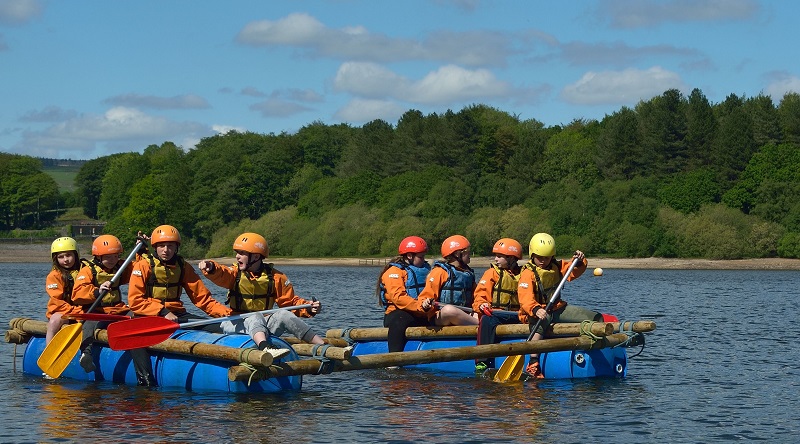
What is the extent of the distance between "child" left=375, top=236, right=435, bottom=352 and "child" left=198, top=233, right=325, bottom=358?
1758mm

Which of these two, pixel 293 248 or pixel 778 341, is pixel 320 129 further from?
pixel 778 341

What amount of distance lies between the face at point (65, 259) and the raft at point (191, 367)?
3.84 ft

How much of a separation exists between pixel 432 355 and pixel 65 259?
530cm

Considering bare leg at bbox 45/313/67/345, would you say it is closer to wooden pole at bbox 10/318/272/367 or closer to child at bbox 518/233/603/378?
wooden pole at bbox 10/318/272/367

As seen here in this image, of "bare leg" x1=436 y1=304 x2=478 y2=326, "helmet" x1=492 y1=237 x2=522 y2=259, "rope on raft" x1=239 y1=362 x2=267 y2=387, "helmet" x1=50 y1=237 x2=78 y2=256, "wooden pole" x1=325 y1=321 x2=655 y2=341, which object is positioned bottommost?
"rope on raft" x1=239 y1=362 x2=267 y2=387

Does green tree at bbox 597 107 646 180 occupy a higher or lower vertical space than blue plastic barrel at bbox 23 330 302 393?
higher

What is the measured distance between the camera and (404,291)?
16.6 metres

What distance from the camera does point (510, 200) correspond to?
10325 cm

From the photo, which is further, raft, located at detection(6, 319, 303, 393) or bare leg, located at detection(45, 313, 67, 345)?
bare leg, located at detection(45, 313, 67, 345)

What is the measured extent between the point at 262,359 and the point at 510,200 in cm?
9133

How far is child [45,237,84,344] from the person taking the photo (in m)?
15.7

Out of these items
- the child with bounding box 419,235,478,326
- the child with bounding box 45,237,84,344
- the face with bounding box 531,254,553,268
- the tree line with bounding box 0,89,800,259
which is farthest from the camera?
the tree line with bounding box 0,89,800,259

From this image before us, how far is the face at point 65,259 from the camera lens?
15891 mm

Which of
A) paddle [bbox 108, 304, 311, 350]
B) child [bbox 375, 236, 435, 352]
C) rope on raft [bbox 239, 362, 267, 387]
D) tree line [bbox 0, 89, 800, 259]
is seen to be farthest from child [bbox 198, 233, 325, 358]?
tree line [bbox 0, 89, 800, 259]
